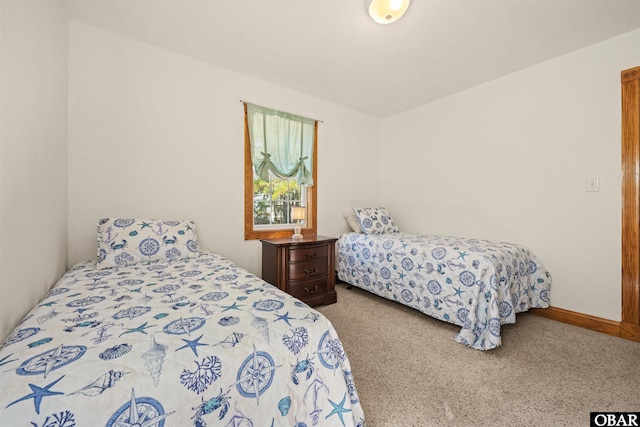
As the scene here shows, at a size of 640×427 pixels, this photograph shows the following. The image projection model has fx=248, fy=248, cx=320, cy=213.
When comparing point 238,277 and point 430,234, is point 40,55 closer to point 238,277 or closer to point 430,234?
point 238,277

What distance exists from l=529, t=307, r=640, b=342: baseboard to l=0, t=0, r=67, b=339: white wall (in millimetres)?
3757

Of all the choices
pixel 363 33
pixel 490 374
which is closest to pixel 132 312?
pixel 490 374

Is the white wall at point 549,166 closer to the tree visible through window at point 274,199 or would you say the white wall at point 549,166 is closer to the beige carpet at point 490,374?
the beige carpet at point 490,374

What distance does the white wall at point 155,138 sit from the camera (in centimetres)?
202

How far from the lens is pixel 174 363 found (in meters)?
0.70

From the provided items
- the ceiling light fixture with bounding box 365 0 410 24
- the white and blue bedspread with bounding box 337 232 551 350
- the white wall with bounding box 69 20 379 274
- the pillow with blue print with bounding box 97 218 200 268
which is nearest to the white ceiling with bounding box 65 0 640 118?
the ceiling light fixture with bounding box 365 0 410 24

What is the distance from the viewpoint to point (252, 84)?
283 cm

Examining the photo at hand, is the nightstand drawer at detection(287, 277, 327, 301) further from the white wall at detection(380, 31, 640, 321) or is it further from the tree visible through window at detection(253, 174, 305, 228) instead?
the white wall at detection(380, 31, 640, 321)

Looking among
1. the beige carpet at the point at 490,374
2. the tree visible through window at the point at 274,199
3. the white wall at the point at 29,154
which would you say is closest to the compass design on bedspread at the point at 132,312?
the white wall at the point at 29,154

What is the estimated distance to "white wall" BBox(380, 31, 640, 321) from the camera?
7.02 feet

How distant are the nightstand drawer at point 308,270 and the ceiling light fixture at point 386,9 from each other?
2192 millimetres

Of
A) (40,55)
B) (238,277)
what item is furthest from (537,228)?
(40,55)

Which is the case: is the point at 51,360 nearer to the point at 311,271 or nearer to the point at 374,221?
the point at 311,271

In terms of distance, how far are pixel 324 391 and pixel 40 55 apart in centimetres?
219
